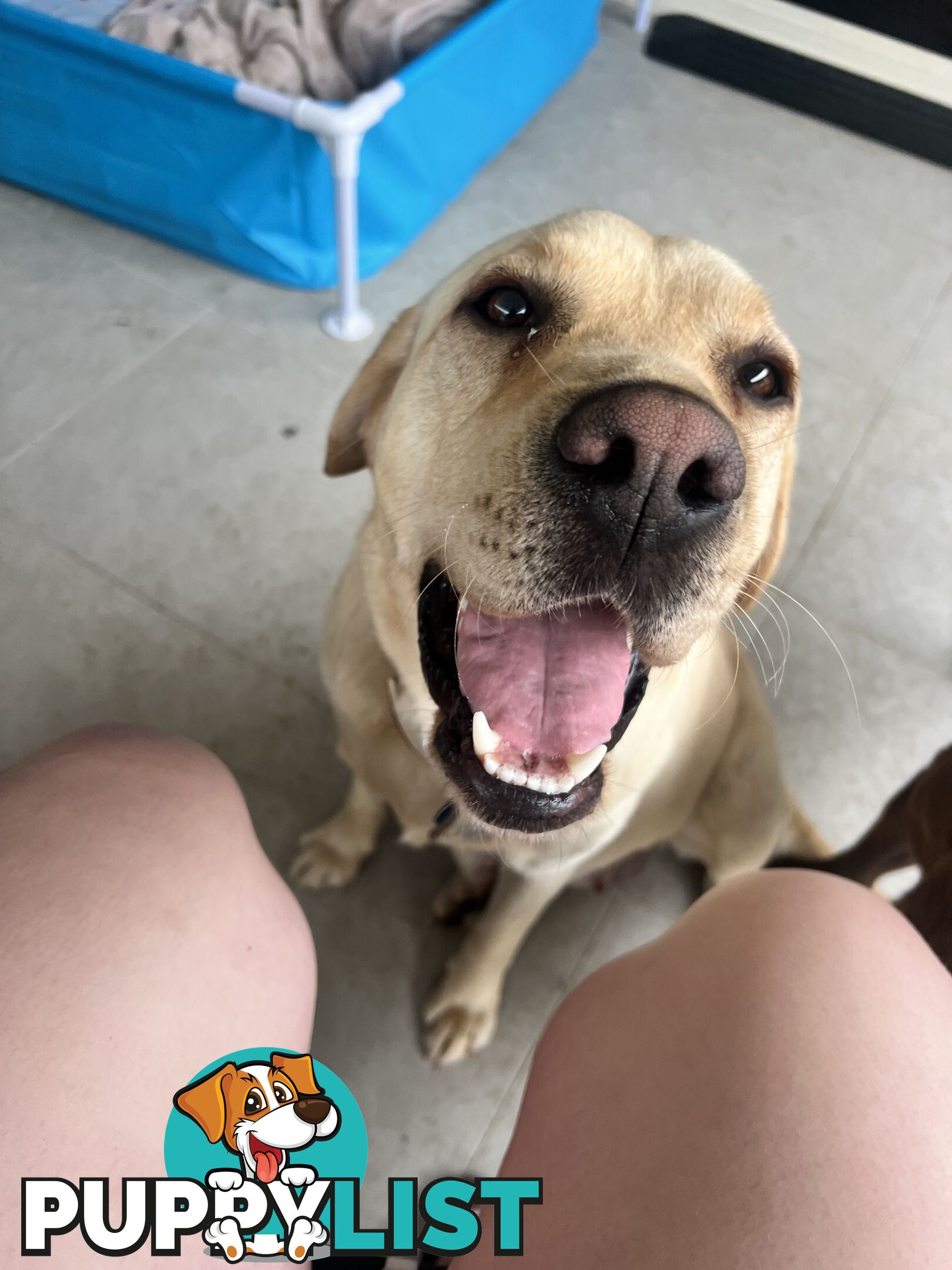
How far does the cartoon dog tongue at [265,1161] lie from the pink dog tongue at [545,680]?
1.61ft

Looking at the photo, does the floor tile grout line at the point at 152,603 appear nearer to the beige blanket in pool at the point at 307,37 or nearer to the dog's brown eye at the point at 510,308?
the dog's brown eye at the point at 510,308

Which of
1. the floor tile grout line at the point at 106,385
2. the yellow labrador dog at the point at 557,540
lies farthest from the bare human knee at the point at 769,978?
the floor tile grout line at the point at 106,385

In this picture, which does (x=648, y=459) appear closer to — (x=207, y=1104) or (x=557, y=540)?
(x=557, y=540)

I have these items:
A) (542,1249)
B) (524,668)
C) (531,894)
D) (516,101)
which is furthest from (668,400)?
(516,101)

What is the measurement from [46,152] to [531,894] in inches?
111

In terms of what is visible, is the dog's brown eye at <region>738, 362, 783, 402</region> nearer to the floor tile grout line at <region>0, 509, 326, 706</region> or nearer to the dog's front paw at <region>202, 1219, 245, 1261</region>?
the dog's front paw at <region>202, 1219, 245, 1261</region>

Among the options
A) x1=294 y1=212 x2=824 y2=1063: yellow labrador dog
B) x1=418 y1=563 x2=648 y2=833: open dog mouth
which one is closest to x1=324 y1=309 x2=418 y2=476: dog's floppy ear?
x1=294 y1=212 x2=824 y2=1063: yellow labrador dog

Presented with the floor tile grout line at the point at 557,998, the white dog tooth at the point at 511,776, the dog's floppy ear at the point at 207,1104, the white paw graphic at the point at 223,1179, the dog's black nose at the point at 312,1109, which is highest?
the white dog tooth at the point at 511,776

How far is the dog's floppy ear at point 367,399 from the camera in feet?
4.16

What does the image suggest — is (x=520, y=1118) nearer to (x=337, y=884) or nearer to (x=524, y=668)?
(x=524, y=668)

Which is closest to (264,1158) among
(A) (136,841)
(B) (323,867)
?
(A) (136,841)

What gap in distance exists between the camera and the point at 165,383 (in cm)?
253

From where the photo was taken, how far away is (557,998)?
1.72 m

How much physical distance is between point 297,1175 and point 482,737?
19.2 inches
